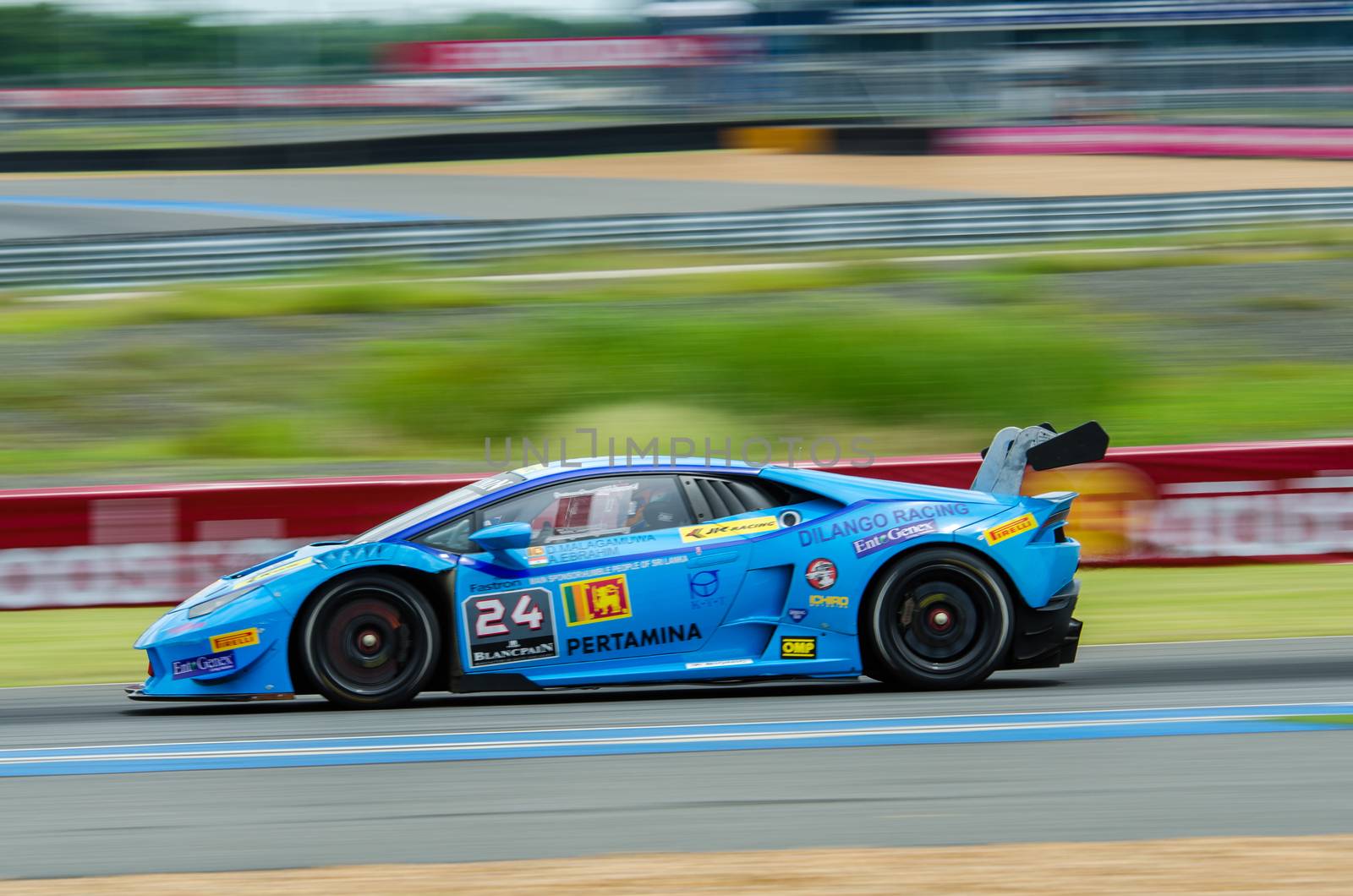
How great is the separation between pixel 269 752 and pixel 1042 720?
3051mm

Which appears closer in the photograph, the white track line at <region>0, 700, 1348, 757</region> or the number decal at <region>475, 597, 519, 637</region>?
the white track line at <region>0, 700, 1348, 757</region>

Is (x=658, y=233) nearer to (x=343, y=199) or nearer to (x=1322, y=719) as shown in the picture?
(x=343, y=199)

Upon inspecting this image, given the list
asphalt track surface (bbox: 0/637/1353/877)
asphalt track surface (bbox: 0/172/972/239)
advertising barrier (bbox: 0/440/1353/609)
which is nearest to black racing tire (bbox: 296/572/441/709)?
asphalt track surface (bbox: 0/637/1353/877)

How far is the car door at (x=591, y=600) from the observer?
6.61 meters

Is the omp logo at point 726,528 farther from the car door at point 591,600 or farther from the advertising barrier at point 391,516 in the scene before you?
the advertising barrier at point 391,516

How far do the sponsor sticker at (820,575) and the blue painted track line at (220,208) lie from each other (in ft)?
72.2

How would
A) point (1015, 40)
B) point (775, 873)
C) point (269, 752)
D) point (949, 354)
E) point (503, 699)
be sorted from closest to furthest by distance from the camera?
1. point (775, 873)
2. point (269, 752)
3. point (503, 699)
4. point (949, 354)
5. point (1015, 40)

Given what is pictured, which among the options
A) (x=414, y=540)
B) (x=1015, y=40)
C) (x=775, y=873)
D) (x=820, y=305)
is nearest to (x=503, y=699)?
(x=414, y=540)

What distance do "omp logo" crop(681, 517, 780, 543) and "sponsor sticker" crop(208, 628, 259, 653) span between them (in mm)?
1851

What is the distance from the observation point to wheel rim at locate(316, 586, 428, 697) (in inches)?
261

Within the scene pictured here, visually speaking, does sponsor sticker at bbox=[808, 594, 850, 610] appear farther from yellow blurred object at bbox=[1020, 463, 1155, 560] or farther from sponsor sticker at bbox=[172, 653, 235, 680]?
yellow blurred object at bbox=[1020, 463, 1155, 560]

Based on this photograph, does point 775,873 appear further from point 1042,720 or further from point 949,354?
point 949,354

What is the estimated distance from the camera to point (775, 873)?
431cm

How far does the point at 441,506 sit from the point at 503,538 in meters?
0.52
